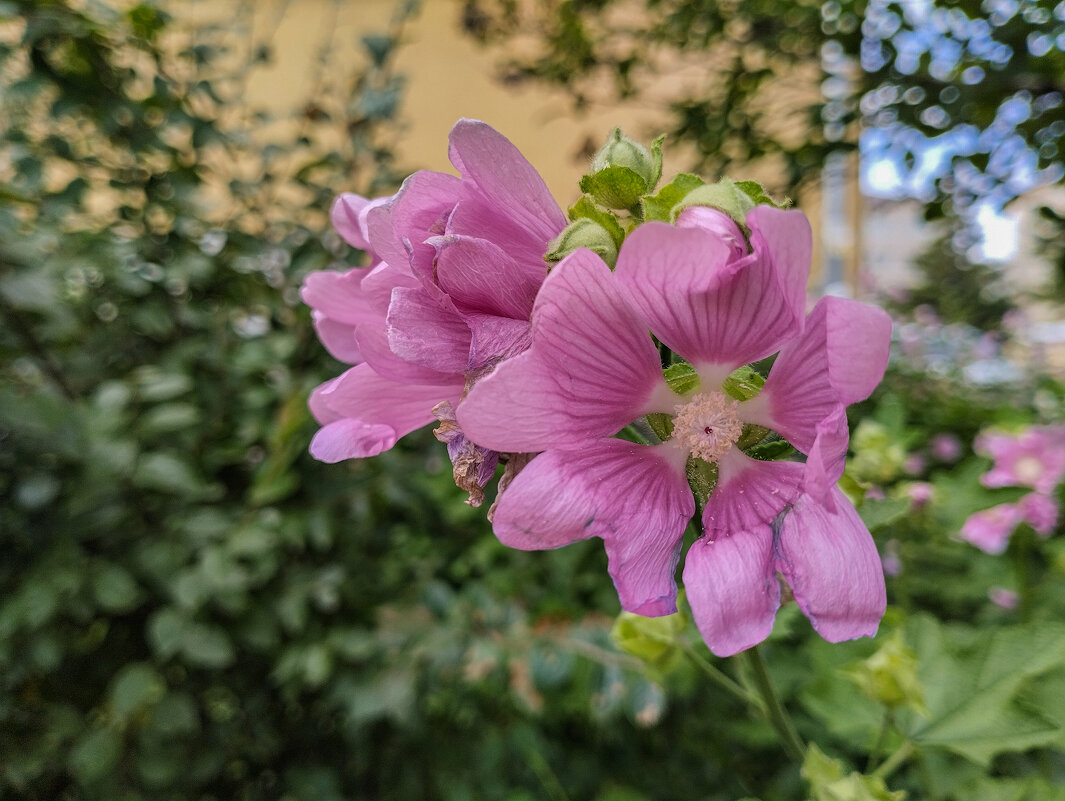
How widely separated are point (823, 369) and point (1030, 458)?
1.00m

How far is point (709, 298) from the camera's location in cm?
32

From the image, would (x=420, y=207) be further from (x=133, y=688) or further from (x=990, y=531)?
(x=990, y=531)

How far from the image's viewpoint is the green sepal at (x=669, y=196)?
344mm

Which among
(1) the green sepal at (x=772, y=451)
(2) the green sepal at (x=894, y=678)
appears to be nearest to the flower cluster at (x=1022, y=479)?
(2) the green sepal at (x=894, y=678)

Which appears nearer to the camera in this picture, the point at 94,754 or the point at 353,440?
the point at 353,440

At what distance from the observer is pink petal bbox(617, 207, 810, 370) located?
0.28 metres

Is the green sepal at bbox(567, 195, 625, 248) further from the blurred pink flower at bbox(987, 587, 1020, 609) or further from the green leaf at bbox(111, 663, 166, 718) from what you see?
the blurred pink flower at bbox(987, 587, 1020, 609)

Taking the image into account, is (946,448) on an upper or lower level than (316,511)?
lower

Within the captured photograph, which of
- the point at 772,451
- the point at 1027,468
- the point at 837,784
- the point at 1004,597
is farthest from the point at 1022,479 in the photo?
the point at 772,451

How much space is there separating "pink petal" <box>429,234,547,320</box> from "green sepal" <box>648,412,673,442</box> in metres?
0.09

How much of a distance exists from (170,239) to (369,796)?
1.01m

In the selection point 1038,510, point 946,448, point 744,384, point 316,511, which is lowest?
point 946,448

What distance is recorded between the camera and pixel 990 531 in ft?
3.90

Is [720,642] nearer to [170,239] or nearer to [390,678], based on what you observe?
[390,678]
